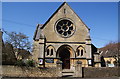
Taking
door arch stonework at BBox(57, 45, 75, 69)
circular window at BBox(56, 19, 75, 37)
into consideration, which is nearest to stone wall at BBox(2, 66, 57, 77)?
door arch stonework at BBox(57, 45, 75, 69)

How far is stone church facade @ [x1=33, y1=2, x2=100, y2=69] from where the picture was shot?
97.0ft

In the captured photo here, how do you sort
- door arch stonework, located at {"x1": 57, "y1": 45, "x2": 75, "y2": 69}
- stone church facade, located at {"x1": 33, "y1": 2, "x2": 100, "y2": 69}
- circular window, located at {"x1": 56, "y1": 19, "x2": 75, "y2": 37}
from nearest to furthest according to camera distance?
stone church facade, located at {"x1": 33, "y1": 2, "x2": 100, "y2": 69}
door arch stonework, located at {"x1": 57, "y1": 45, "x2": 75, "y2": 69}
circular window, located at {"x1": 56, "y1": 19, "x2": 75, "y2": 37}

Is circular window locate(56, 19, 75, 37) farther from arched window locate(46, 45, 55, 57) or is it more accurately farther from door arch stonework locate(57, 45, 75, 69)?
arched window locate(46, 45, 55, 57)

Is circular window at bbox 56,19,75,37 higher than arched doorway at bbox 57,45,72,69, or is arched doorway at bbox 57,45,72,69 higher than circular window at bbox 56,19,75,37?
circular window at bbox 56,19,75,37

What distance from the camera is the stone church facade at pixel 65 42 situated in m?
29.6

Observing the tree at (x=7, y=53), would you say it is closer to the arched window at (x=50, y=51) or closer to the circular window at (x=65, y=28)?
the arched window at (x=50, y=51)

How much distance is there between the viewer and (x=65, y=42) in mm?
30359

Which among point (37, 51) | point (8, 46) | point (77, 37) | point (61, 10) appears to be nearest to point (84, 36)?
point (77, 37)

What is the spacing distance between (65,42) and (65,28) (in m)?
2.98

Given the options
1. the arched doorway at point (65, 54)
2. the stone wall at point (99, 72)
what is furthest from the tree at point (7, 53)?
the stone wall at point (99, 72)

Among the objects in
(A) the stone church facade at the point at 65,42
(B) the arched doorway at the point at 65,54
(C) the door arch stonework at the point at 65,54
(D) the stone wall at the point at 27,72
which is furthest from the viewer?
(B) the arched doorway at the point at 65,54

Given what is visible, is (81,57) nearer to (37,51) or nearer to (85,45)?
(85,45)

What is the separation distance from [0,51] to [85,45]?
48.8ft

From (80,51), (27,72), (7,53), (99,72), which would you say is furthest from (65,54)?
(7,53)
